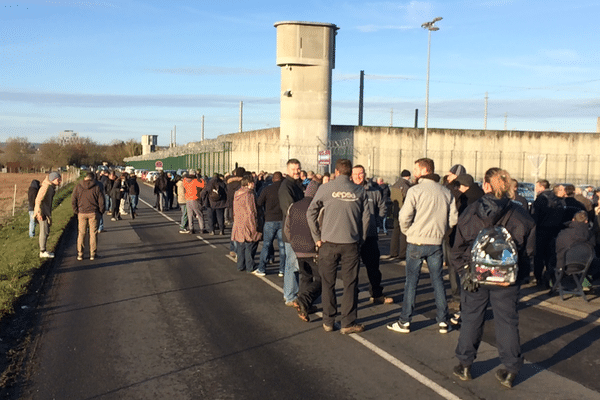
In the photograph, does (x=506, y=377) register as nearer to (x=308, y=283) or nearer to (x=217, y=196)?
(x=308, y=283)

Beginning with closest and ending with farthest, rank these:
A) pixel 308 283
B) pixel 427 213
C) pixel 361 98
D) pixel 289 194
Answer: pixel 427 213, pixel 308 283, pixel 289 194, pixel 361 98

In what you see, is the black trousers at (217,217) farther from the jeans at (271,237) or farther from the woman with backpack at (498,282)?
the woman with backpack at (498,282)

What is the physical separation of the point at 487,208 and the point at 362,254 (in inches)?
155

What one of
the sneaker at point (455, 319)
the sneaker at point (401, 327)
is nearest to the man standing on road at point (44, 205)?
the sneaker at point (401, 327)

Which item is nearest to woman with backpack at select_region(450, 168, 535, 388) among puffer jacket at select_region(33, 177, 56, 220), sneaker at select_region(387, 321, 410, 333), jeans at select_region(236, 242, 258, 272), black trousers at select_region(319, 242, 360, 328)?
sneaker at select_region(387, 321, 410, 333)

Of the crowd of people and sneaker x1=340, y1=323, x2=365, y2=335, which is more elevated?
the crowd of people

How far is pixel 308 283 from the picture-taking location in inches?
339

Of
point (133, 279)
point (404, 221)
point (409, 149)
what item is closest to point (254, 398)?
point (404, 221)

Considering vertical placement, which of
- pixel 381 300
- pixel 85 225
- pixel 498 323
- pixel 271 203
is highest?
pixel 271 203

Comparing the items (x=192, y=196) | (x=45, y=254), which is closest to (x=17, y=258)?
(x=45, y=254)

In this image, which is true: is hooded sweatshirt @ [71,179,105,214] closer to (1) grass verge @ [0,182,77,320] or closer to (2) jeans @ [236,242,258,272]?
(1) grass verge @ [0,182,77,320]

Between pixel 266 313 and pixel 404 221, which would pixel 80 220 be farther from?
pixel 404 221

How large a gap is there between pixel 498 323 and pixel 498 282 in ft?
1.42

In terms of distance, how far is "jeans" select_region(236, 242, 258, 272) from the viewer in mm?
12398
